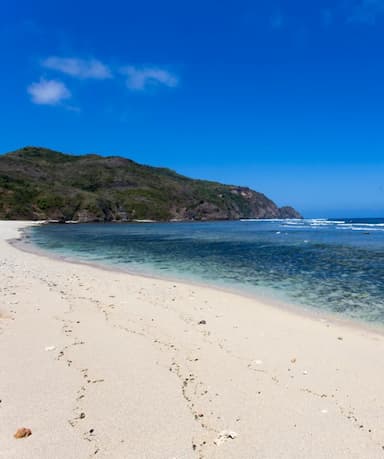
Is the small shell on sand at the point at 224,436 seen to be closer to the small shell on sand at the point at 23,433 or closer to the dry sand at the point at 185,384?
the dry sand at the point at 185,384

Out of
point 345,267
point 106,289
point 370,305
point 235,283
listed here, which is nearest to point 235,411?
point 370,305

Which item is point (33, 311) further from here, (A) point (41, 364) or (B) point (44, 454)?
(B) point (44, 454)

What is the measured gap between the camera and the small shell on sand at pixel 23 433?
4.69m

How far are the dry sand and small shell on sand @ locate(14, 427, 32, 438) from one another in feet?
0.29

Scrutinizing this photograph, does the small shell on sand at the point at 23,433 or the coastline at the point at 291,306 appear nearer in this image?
the small shell on sand at the point at 23,433

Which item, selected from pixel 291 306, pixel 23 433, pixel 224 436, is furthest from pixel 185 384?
pixel 291 306

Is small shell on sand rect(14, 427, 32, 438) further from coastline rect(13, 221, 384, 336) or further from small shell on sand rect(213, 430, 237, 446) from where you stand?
coastline rect(13, 221, 384, 336)

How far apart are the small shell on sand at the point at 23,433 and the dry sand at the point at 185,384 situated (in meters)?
0.09

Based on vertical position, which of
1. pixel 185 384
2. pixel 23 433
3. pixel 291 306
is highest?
pixel 23 433

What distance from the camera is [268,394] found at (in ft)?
20.4

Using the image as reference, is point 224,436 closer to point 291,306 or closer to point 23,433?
point 23,433

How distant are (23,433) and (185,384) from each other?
9.28ft

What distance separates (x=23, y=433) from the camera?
15.5ft

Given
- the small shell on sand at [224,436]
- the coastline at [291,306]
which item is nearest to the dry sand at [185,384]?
the small shell on sand at [224,436]
